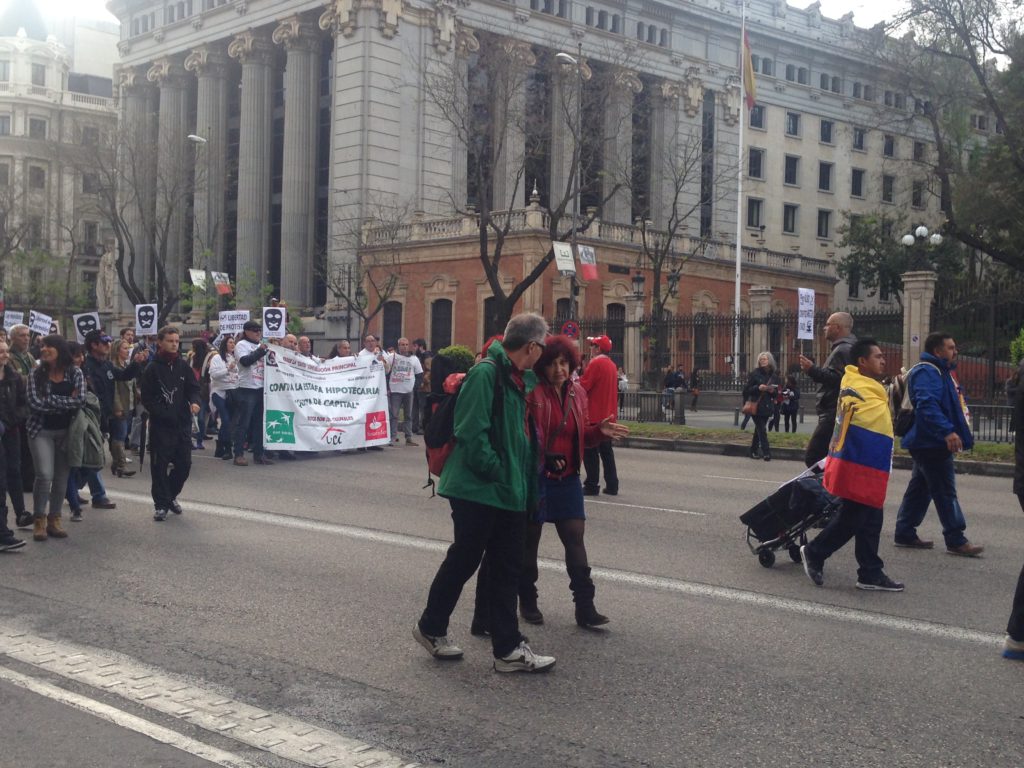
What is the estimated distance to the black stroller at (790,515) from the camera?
829 centimetres

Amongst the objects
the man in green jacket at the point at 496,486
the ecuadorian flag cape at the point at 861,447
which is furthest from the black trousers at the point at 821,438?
the man in green jacket at the point at 496,486

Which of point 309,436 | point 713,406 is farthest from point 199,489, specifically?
point 713,406

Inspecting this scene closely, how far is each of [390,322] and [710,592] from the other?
1570 inches

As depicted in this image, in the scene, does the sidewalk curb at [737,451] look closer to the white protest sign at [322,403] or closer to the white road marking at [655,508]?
the white protest sign at [322,403]

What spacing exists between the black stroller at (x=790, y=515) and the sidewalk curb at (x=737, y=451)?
892 centimetres

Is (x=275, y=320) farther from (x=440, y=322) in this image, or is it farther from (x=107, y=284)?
(x=107, y=284)

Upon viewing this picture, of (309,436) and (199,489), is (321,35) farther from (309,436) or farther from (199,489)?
(199,489)

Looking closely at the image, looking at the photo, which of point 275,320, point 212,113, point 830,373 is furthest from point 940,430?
point 212,113

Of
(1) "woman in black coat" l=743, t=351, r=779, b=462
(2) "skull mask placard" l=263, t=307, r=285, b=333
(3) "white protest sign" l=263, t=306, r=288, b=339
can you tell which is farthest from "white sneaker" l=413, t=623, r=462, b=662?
(2) "skull mask placard" l=263, t=307, r=285, b=333

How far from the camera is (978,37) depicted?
26.9 meters

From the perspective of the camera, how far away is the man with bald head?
9.66m

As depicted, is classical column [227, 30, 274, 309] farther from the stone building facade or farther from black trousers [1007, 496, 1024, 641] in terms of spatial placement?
black trousers [1007, 496, 1024, 641]

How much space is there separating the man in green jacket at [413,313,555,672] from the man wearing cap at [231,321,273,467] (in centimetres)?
1116

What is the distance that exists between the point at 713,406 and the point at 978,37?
14.4 metres
